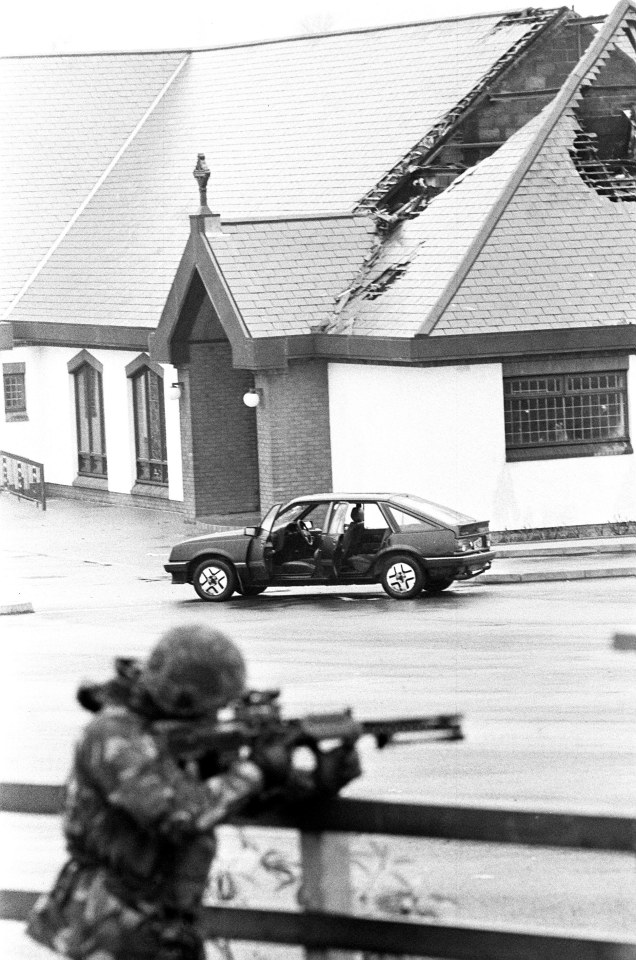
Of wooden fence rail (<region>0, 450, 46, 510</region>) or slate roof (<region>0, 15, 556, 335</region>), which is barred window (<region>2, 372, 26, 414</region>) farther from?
slate roof (<region>0, 15, 556, 335</region>)

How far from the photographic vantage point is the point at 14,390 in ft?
138

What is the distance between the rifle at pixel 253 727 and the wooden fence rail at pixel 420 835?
0.30m

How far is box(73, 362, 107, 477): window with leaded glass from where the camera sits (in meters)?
39.6

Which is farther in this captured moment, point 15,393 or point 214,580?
point 15,393

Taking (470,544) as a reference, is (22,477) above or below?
above

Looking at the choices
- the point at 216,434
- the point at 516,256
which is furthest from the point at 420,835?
the point at 216,434

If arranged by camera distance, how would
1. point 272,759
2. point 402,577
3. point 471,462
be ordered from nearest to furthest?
point 272,759
point 402,577
point 471,462

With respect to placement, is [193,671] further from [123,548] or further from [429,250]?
[123,548]

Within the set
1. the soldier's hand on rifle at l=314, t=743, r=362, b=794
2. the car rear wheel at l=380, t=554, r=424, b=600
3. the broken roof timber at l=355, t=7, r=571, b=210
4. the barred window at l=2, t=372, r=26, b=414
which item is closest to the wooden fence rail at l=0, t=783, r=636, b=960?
the soldier's hand on rifle at l=314, t=743, r=362, b=794

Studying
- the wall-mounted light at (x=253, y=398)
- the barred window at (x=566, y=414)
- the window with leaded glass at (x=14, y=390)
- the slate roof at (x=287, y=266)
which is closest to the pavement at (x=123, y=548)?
the barred window at (x=566, y=414)

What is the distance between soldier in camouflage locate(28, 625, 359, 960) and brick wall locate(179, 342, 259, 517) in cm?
2960

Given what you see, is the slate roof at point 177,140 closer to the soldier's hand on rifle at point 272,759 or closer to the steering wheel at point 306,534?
the steering wheel at point 306,534

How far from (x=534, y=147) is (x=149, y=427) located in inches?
402

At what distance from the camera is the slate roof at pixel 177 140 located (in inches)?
1459
